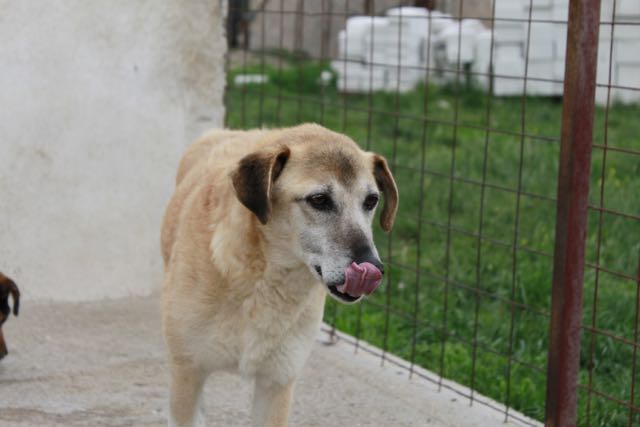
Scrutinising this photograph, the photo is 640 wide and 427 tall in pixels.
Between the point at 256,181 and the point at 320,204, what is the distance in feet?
0.70

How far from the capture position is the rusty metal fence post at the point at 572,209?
3764 mm

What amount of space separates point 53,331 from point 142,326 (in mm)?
441

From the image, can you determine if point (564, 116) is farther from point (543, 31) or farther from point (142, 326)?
point (543, 31)

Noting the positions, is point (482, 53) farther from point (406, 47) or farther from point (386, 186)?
point (386, 186)

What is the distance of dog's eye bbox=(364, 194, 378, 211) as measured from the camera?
3401 millimetres

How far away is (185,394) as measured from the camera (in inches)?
145

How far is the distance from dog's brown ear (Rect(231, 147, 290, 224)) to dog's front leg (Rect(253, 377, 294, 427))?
0.69m

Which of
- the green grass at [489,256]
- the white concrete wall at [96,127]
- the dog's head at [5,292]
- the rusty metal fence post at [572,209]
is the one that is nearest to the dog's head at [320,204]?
→ the rusty metal fence post at [572,209]

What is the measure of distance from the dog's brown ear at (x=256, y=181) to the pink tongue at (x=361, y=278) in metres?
0.33

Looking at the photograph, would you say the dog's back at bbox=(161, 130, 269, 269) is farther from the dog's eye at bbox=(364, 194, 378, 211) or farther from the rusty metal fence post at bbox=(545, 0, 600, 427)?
the rusty metal fence post at bbox=(545, 0, 600, 427)

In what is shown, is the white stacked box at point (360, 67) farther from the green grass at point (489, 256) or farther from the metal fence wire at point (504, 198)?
the green grass at point (489, 256)

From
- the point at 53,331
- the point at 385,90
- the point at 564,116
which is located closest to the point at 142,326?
the point at 53,331

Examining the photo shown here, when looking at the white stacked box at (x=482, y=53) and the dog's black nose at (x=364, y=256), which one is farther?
the white stacked box at (x=482, y=53)

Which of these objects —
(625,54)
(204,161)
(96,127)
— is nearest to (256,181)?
(204,161)
